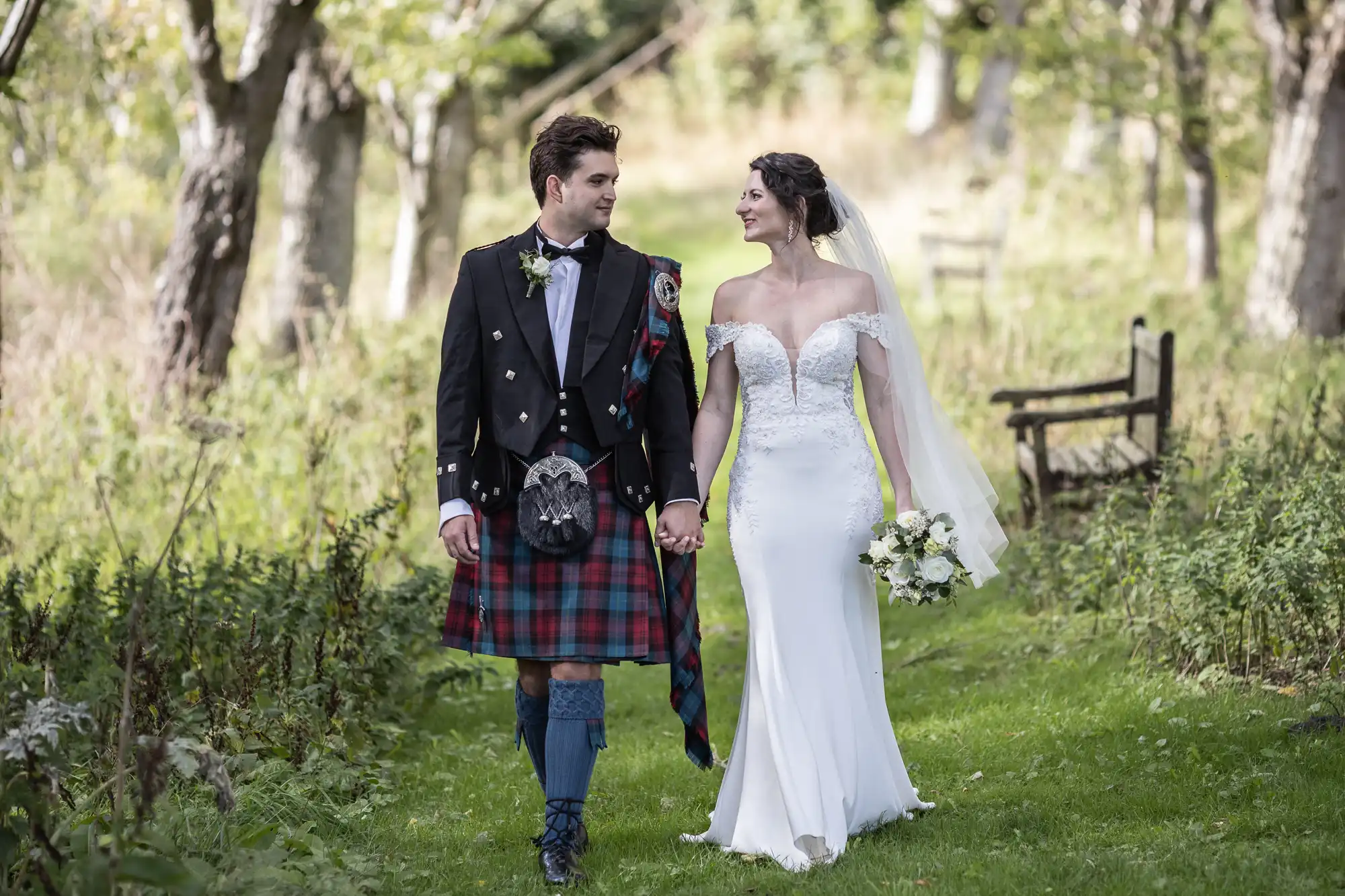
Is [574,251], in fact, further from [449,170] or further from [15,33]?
[449,170]

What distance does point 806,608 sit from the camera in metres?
4.70

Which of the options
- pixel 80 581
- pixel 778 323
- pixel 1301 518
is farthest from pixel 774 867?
pixel 80 581

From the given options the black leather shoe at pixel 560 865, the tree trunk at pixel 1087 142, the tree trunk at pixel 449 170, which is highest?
the tree trunk at pixel 1087 142

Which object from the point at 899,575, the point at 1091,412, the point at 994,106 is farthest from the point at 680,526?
the point at 994,106

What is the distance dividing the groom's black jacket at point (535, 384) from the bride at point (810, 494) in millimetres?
323

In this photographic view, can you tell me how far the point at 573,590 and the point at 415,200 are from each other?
12674 mm

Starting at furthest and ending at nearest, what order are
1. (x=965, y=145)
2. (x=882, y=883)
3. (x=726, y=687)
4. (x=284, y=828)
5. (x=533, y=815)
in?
1. (x=965, y=145)
2. (x=726, y=687)
3. (x=533, y=815)
4. (x=284, y=828)
5. (x=882, y=883)

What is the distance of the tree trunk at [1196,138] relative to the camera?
50.2ft

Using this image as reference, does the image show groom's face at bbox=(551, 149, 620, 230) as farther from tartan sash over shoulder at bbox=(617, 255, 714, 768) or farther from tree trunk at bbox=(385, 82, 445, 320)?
tree trunk at bbox=(385, 82, 445, 320)

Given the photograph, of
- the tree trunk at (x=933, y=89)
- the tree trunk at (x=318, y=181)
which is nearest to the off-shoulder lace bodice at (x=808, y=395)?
the tree trunk at (x=318, y=181)

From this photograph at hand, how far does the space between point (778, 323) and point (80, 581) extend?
10.6ft

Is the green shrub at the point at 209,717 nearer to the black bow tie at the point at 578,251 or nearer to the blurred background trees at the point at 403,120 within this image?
the black bow tie at the point at 578,251

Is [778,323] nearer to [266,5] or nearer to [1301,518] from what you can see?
[1301,518]

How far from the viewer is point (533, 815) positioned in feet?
17.2
